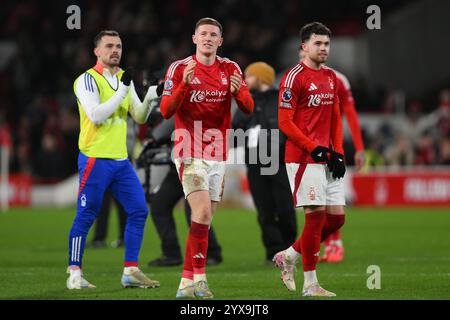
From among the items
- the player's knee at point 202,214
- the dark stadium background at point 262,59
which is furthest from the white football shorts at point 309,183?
the dark stadium background at point 262,59

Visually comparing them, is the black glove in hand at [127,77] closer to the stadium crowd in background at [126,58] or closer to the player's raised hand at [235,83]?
the player's raised hand at [235,83]

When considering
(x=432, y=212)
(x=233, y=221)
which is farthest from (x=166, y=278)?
(x=432, y=212)

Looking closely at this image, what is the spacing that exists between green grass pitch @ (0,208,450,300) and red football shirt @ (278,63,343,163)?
133cm

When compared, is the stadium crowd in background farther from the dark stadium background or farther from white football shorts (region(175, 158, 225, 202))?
white football shorts (region(175, 158, 225, 202))

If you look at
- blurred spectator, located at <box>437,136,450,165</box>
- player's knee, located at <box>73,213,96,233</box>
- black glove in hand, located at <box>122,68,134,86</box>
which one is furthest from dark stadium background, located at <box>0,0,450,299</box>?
black glove in hand, located at <box>122,68,134,86</box>

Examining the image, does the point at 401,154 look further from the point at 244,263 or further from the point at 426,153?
the point at 244,263

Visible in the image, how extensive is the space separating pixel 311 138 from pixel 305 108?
0.27 metres

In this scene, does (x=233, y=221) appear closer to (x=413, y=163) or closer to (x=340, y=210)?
(x=413, y=163)

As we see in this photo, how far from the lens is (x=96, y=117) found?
9133mm

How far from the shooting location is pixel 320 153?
28.0ft

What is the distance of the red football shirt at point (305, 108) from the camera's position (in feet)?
28.5

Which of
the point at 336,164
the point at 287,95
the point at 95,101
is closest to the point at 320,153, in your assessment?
the point at 336,164

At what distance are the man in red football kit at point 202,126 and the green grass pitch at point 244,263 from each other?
431 millimetres

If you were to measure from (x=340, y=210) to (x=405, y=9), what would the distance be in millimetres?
22187
